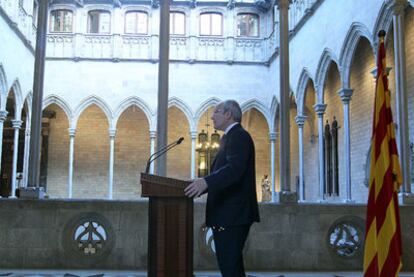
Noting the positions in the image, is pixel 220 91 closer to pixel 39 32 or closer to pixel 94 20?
pixel 94 20

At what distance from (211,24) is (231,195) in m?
19.8

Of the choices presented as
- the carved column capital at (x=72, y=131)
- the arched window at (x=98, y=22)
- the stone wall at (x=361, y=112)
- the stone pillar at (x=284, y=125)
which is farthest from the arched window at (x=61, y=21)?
the stone pillar at (x=284, y=125)

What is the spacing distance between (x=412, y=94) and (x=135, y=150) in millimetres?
14580

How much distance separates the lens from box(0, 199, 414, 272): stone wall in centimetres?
669

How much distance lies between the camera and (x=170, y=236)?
338cm

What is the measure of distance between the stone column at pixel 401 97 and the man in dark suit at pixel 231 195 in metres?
4.93

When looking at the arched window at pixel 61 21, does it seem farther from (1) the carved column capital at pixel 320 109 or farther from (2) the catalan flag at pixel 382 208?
(2) the catalan flag at pixel 382 208

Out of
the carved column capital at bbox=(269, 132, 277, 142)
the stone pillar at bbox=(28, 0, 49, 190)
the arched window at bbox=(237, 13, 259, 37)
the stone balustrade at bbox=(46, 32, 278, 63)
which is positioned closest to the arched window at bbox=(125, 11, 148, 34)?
the stone balustrade at bbox=(46, 32, 278, 63)

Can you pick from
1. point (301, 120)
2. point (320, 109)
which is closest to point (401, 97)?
point (320, 109)

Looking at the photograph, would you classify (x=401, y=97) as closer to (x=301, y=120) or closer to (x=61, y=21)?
(x=301, y=120)

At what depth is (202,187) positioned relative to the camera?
3.17 meters

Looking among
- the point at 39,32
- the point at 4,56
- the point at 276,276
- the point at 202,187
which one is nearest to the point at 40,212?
the point at 39,32

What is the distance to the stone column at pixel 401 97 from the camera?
302 inches

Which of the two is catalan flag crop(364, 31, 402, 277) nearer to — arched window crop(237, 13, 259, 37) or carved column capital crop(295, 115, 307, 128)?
carved column capital crop(295, 115, 307, 128)
